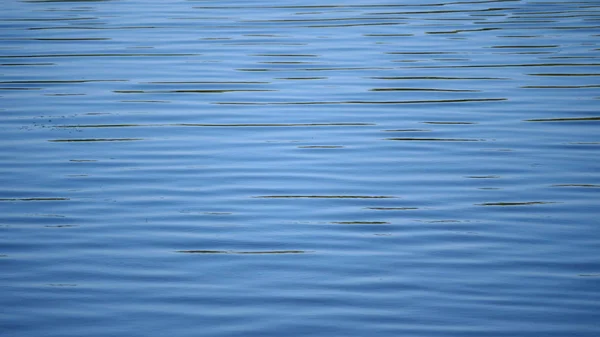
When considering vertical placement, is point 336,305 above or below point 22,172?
below

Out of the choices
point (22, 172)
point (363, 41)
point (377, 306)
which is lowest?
point (377, 306)

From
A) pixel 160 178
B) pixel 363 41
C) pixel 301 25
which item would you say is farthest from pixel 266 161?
pixel 301 25

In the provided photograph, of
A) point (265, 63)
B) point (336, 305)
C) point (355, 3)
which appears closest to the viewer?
point (336, 305)

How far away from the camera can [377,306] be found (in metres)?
3.25

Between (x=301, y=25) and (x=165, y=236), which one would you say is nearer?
(x=165, y=236)

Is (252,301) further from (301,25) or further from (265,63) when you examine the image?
(301,25)

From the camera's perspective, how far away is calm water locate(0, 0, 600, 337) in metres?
3.27

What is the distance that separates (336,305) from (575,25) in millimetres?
5286

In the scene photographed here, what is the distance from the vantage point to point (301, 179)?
4566 mm

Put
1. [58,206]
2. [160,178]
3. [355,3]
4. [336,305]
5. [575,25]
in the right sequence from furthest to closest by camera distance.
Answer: [355,3] → [575,25] → [160,178] → [58,206] → [336,305]

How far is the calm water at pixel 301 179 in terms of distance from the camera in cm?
327

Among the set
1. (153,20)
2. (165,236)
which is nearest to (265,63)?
(153,20)

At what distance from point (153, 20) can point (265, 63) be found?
75.4 inches

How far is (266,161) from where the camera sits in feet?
15.8
